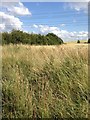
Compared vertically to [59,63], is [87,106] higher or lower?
lower

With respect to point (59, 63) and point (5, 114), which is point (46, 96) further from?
point (59, 63)

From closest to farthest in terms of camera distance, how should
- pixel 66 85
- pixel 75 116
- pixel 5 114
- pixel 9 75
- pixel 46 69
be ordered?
pixel 75 116 < pixel 5 114 < pixel 66 85 < pixel 9 75 < pixel 46 69

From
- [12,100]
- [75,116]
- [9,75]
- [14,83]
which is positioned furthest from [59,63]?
[75,116]

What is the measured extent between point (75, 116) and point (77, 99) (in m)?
0.52

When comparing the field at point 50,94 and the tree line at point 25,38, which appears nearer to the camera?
the field at point 50,94

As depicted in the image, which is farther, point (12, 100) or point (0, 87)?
point (0, 87)

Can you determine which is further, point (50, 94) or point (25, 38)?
point (25, 38)

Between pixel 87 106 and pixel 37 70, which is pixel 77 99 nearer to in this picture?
pixel 87 106

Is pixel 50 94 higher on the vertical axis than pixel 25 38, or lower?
lower

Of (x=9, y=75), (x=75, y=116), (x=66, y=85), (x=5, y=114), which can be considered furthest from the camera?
(x=9, y=75)

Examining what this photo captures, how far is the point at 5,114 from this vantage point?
13.3 ft

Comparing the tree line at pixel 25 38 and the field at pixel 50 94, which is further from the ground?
the tree line at pixel 25 38

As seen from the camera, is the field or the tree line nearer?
the field

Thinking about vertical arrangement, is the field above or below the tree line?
below
